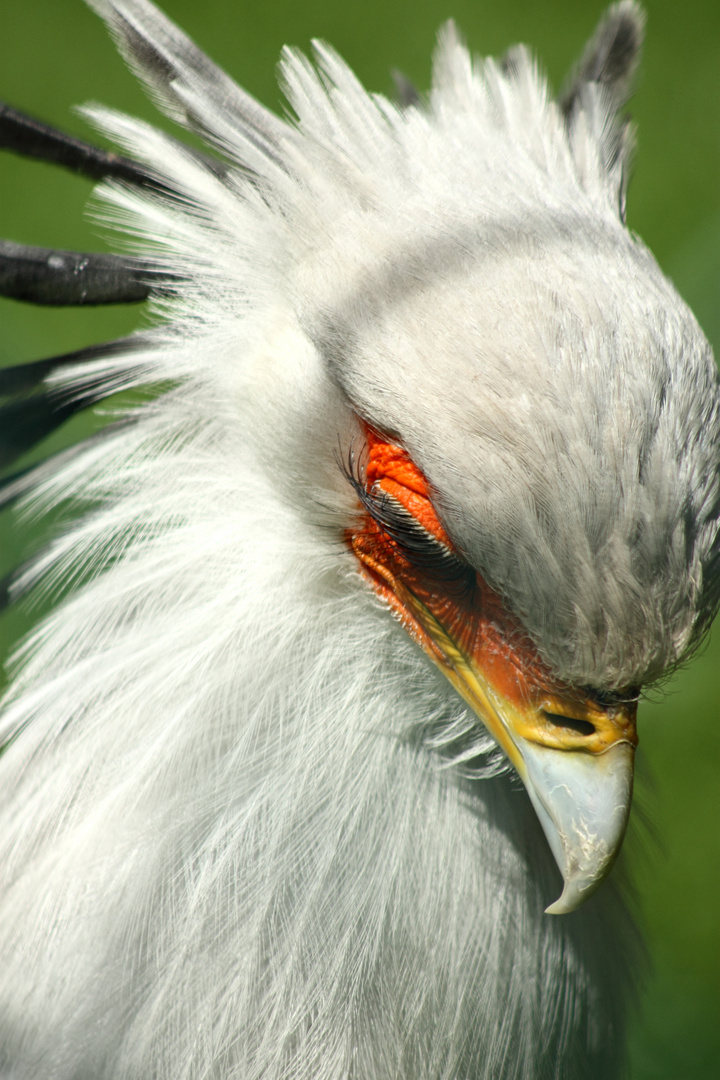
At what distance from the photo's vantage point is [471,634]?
1.01 meters

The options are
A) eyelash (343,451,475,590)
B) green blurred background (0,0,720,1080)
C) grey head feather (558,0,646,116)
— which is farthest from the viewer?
green blurred background (0,0,720,1080)

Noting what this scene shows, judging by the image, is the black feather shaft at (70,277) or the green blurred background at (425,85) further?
the green blurred background at (425,85)

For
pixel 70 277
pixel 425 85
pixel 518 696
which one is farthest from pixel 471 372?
pixel 425 85

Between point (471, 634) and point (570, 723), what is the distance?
128 mm

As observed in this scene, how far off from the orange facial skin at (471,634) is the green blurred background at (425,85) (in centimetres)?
171

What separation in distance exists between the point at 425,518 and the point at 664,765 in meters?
1.90

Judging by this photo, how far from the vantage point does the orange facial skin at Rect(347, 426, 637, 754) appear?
968mm

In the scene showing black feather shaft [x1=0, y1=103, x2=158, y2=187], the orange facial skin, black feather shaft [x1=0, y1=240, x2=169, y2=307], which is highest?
black feather shaft [x1=0, y1=103, x2=158, y2=187]

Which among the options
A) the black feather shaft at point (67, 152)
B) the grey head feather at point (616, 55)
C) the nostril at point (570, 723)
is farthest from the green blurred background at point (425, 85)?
the nostril at point (570, 723)

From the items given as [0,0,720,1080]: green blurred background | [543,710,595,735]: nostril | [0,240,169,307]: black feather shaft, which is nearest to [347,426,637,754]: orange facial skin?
[543,710,595,735]: nostril

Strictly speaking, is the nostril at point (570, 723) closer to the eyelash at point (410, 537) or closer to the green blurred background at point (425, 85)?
the eyelash at point (410, 537)

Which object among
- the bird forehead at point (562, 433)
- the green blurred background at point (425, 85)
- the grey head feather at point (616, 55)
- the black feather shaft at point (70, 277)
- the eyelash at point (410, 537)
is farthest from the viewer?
the green blurred background at point (425, 85)

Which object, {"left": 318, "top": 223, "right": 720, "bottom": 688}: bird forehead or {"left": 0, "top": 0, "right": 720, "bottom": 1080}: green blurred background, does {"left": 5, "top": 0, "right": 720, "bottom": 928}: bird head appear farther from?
{"left": 0, "top": 0, "right": 720, "bottom": 1080}: green blurred background

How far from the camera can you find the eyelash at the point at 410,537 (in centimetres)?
99
